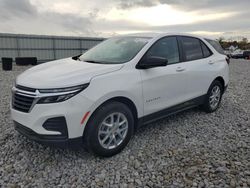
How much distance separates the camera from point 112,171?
2715 mm

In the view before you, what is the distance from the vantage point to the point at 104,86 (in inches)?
108

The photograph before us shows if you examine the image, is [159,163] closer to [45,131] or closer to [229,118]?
[45,131]

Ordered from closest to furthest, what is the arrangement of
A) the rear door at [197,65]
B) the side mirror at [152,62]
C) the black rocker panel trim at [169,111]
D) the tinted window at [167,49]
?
the side mirror at [152,62]
the black rocker panel trim at [169,111]
the tinted window at [167,49]
the rear door at [197,65]

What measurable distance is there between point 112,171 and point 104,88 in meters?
1.02

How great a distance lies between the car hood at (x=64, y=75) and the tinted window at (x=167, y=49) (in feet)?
2.53

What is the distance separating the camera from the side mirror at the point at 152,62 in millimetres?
3121

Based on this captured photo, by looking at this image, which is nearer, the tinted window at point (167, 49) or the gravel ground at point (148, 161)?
the gravel ground at point (148, 161)

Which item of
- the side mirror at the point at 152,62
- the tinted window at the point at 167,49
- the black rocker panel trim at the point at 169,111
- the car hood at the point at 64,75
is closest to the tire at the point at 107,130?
the black rocker panel trim at the point at 169,111

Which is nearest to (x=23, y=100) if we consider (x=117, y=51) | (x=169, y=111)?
(x=117, y=51)

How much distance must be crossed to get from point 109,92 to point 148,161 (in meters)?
1.05

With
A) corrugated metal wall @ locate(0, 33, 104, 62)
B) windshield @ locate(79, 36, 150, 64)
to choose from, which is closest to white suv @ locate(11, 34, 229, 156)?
windshield @ locate(79, 36, 150, 64)

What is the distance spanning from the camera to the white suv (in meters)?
2.55

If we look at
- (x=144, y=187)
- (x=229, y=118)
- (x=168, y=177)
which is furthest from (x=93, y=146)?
(x=229, y=118)

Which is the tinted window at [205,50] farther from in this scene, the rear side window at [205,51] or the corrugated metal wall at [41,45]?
the corrugated metal wall at [41,45]
